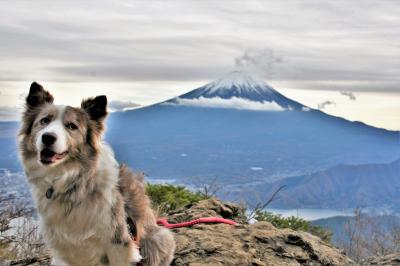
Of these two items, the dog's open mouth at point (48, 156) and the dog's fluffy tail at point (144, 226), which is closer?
the dog's open mouth at point (48, 156)

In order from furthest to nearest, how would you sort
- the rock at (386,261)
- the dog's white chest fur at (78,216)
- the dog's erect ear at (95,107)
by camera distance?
the rock at (386,261)
the dog's erect ear at (95,107)
the dog's white chest fur at (78,216)

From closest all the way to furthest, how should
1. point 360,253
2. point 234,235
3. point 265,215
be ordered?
point 234,235
point 265,215
point 360,253

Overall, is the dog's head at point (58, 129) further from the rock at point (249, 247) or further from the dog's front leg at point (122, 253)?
the rock at point (249, 247)

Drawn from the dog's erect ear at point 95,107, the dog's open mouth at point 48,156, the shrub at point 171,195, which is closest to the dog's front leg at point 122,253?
the dog's open mouth at point 48,156

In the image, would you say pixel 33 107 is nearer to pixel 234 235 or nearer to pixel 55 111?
pixel 55 111

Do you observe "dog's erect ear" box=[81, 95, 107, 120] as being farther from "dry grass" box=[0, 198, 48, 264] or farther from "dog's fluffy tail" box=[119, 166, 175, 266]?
"dry grass" box=[0, 198, 48, 264]

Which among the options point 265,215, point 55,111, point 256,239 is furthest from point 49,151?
point 265,215
